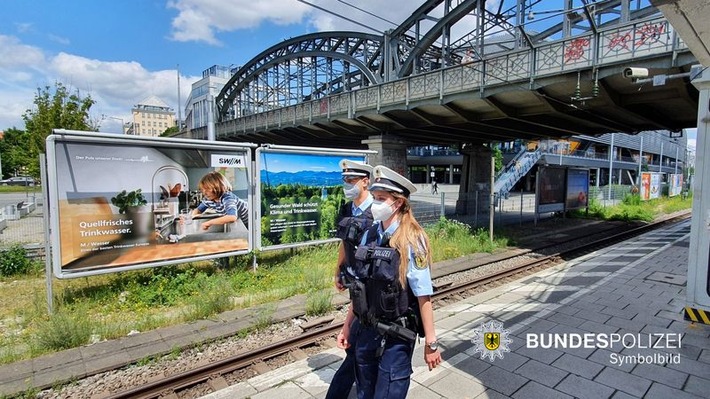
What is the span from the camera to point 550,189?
18.8 m

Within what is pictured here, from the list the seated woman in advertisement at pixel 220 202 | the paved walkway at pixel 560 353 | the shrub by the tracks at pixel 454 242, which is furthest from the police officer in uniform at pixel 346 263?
the shrub by the tracks at pixel 454 242

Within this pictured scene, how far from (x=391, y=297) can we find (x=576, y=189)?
21.6 metres

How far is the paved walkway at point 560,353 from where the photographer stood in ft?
13.3

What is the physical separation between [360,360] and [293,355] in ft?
8.12

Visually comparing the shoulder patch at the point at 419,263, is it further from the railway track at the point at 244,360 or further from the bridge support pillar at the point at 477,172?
the bridge support pillar at the point at 477,172

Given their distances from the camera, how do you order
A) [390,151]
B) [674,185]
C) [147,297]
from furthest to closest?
[674,185] → [390,151] → [147,297]

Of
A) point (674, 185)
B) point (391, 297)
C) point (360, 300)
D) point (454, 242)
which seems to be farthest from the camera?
point (674, 185)

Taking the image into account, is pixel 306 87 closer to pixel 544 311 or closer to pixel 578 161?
pixel 578 161

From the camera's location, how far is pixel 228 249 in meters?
8.05

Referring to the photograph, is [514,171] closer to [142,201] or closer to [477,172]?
[477,172]

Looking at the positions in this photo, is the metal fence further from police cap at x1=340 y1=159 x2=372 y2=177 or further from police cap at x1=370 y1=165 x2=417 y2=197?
police cap at x1=370 y1=165 x2=417 y2=197

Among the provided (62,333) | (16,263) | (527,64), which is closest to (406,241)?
(62,333)

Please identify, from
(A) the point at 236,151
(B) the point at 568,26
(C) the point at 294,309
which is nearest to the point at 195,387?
(C) the point at 294,309

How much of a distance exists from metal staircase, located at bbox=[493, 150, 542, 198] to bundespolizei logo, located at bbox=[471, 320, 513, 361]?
27.3m
